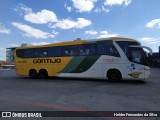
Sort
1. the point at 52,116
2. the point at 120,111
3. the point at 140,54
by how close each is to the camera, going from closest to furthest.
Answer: the point at 52,116 < the point at 120,111 < the point at 140,54

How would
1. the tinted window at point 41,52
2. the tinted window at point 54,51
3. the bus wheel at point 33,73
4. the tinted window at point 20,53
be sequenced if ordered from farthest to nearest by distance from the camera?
the tinted window at point 20,53 → the bus wheel at point 33,73 → the tinted window at point 41,52 → the tinted window at point 54,51

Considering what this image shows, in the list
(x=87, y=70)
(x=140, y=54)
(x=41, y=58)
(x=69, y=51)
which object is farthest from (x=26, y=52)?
(x=140, y=54)

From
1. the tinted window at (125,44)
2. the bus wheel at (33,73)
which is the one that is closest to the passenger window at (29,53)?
the bus wheel at (33,73)

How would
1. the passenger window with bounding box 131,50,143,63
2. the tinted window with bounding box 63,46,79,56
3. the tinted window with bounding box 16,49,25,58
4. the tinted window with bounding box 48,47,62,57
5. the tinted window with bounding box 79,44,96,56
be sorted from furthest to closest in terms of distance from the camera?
the tinted window with bounding box 16,49,25,58, the tinted window with bounding box 48,47,62,57, the tinted window with bounding box 63,46,79,56, the tinted window with bounding box 79,44,96,56, the passenger window with bounding box 131,50,143,63

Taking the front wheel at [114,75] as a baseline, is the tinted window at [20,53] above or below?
above

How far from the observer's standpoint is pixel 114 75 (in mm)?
15641

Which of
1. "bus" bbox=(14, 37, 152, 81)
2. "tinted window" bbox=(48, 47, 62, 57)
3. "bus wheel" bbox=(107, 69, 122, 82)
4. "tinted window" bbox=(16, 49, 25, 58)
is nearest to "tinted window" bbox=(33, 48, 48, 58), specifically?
"bus" bbox=(14, 37, 152, 81)

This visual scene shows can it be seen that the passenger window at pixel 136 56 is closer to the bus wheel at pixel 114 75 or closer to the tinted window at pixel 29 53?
the bus wheel at pixel 114 75

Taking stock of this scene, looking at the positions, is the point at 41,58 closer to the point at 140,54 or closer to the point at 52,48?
the point at 52,48

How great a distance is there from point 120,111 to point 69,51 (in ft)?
36.6

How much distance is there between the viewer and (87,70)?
16.8 m

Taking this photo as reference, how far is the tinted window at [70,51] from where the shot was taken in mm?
17297

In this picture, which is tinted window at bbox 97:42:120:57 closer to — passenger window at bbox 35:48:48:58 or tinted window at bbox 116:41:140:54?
tinted window at bbox 116:41:140:54

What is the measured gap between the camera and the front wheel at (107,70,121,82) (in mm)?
15469
